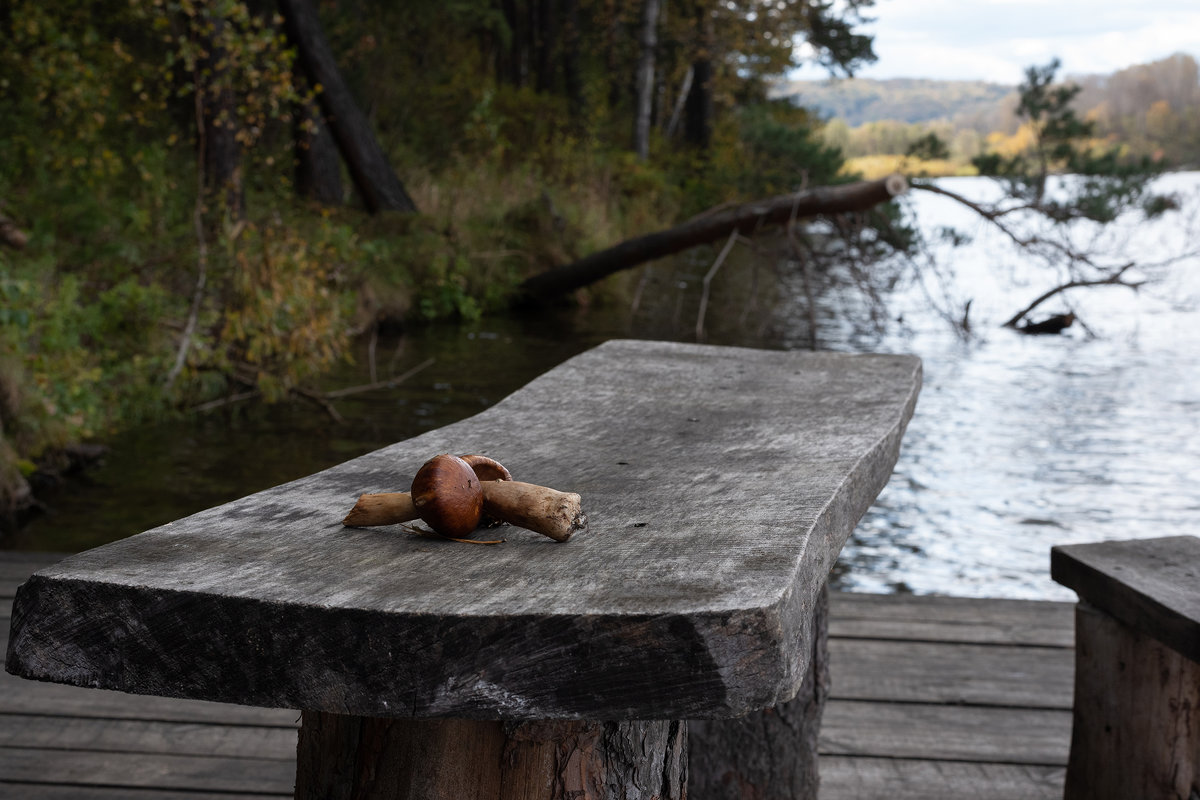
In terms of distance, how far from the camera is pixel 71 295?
18.5ft

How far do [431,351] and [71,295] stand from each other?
3727mm

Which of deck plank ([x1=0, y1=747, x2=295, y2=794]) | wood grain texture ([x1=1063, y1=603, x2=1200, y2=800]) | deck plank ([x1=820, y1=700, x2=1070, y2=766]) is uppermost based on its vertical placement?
wood grain texture ([x1=1063, y1=603, x2=1200, y2=800])

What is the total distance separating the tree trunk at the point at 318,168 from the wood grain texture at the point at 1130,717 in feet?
32.3

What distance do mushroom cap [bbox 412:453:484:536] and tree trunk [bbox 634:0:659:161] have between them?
16629mm

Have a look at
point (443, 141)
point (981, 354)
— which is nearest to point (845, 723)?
point (981, 354)

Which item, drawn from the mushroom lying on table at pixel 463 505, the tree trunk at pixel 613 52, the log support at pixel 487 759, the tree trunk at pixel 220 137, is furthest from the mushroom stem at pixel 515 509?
the tree trunk at pixel 613 52

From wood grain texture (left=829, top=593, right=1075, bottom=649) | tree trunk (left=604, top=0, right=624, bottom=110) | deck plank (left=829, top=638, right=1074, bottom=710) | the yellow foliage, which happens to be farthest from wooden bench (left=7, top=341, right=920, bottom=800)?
tree trunk (left=604, top=0, right=624, bottom=110)

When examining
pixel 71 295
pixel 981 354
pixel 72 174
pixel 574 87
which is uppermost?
pixel 574 87

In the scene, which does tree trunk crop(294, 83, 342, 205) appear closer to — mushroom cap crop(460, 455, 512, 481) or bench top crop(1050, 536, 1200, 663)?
bench top crop(1050, 536, 1200, 663)

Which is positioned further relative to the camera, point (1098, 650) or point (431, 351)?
point (431, 351)

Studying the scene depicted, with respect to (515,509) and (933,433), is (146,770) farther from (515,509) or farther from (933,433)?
(933,433)

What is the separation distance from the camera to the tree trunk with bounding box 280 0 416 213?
10523 mm

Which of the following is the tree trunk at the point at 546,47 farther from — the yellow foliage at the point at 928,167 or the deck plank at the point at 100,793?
the deck plank at the point at 100,793

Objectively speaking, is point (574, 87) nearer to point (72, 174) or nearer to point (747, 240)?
→ point (747, 240)
